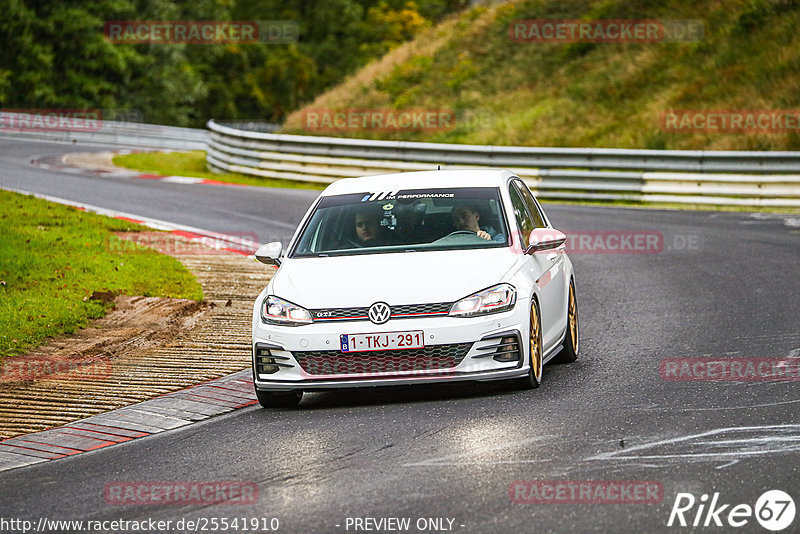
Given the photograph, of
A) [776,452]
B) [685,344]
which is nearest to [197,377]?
[685,344]

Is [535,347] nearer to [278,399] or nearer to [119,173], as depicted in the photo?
[278,399]

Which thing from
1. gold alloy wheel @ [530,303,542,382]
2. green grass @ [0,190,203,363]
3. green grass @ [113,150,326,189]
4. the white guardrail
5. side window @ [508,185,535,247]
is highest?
side window @ [508,185,535,247]

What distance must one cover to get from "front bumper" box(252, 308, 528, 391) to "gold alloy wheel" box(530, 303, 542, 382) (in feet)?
0.70

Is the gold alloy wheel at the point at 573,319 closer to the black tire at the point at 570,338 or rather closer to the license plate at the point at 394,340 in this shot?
the black tire at the point at 570,338

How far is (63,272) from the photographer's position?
551 inches

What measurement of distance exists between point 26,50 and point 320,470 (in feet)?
184

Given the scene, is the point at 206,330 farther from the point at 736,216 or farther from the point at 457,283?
the point at 736,216

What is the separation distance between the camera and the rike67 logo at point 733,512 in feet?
18.0

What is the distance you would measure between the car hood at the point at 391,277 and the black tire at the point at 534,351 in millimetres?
390

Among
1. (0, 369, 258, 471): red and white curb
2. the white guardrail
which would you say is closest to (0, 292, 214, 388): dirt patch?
(0, 369, 258, 471): red and white curb

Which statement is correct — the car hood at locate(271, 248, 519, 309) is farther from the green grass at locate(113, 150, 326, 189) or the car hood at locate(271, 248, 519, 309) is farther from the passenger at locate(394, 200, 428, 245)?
the green grass at locate(113, 150, 326, 189)

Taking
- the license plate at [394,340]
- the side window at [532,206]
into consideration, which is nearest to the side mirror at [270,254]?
the license plate at [394,340]

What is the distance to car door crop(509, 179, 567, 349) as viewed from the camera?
30.1ft

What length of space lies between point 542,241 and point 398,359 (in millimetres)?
1602
